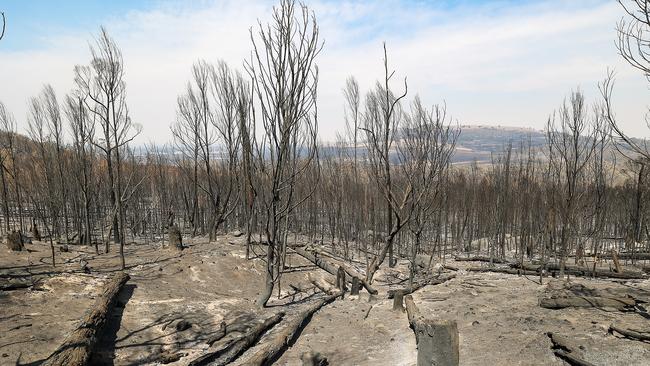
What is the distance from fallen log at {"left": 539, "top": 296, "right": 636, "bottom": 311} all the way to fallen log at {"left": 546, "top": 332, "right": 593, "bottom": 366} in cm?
160

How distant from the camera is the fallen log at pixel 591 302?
636cm

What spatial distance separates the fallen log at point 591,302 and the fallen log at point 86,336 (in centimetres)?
710

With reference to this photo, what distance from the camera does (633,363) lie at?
A: 4.31m

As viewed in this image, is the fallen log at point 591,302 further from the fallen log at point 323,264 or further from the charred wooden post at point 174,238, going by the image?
the charred wooden post at point 174,238

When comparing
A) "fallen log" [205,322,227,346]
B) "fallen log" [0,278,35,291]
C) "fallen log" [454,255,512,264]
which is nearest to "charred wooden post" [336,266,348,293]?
"fallen log" [205,322,227,346]

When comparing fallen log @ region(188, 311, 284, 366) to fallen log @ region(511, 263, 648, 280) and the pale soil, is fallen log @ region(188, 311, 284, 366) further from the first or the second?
fallen log @ region(511, 263, 648, 280)

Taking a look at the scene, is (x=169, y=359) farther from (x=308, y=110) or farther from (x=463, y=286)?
(x=463, y=286)

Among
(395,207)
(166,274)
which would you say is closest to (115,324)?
(166,274)

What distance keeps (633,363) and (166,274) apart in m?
8.49

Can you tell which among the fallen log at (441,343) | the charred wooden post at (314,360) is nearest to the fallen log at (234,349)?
the charred wooden post at (314,360)

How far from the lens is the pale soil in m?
5.03

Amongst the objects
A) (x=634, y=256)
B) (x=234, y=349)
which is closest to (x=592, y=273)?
(x=634, y=256)

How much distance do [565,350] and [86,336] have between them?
6.14 m

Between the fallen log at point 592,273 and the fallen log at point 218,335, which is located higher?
the fallen log at point 218,335
